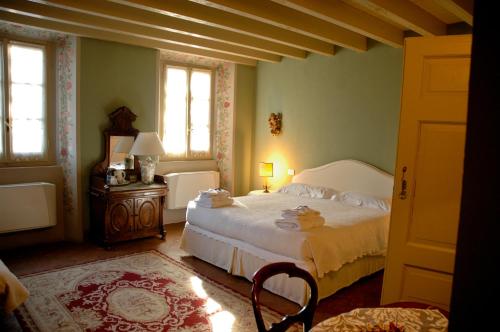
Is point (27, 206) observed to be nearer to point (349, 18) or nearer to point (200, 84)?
point (200, 84)

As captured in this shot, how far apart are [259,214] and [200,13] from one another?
2053 millimetres

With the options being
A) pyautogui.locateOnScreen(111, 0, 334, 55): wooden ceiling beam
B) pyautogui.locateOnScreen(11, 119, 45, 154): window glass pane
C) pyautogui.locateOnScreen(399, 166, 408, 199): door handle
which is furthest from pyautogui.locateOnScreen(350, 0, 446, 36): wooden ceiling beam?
pyautogui.locateOnScreen(11, 119, 45, 154): window glass pane

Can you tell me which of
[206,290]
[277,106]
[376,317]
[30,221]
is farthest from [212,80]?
[376,317]

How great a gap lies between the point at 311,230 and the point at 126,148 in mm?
2821

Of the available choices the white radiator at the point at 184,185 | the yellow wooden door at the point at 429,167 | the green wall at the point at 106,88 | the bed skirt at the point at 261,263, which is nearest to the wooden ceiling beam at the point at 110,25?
the green wall at the point at 106,88

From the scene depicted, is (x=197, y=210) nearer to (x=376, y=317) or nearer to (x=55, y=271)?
(x=55, y=271)

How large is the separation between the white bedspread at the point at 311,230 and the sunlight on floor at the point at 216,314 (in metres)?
0.62

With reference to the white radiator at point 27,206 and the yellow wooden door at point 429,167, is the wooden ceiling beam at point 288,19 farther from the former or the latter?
the white radiator at point 27,206

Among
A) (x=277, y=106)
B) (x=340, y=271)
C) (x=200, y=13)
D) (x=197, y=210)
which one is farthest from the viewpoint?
(x=277, y=106)

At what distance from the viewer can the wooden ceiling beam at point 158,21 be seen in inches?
139

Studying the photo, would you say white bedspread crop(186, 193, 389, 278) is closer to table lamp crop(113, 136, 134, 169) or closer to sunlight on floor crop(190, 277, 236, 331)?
sunlight on floor crop(190, 277, 236, 331)

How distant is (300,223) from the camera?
3328mm

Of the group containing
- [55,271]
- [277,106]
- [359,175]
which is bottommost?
[55,271]

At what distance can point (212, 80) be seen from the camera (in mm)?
6230
